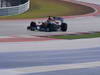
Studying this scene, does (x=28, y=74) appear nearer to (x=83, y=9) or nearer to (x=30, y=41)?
(x=30, y=41)

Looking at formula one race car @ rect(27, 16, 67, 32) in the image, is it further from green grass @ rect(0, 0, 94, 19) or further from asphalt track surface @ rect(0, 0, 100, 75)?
green grass @ rect(0, 0, 94, 19)

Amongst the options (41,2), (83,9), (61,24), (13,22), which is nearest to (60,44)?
(61,24)

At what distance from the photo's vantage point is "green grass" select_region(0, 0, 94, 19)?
37.8 meters

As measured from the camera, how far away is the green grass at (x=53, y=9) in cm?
3781

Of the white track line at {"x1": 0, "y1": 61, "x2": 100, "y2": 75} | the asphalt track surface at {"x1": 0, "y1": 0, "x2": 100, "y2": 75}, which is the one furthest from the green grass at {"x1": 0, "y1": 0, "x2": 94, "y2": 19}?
the white track line at {"x1": 0, "y1": 61, "x2": 100, "y2": 75}

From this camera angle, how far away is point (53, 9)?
42125mm

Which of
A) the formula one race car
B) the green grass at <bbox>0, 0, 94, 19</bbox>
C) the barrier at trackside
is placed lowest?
the green grass at <bbox>0, 0, 94, 19</bbox>

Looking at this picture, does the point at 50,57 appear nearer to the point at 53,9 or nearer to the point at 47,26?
the point at 47,26

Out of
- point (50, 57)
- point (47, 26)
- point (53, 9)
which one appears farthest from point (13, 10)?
point (50, 57)

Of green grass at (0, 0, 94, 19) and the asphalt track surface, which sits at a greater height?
the asphalt track surface

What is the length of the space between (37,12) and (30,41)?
18243 mm

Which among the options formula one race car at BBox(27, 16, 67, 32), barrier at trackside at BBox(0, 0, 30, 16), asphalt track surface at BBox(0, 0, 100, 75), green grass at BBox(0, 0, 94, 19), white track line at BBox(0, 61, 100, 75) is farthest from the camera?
green grass at BBox(0, 0, 94, 19)

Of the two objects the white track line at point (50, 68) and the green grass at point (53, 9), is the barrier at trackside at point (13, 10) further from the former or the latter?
the white track line at point (50, 68)

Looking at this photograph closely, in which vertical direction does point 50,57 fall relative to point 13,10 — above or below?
above
